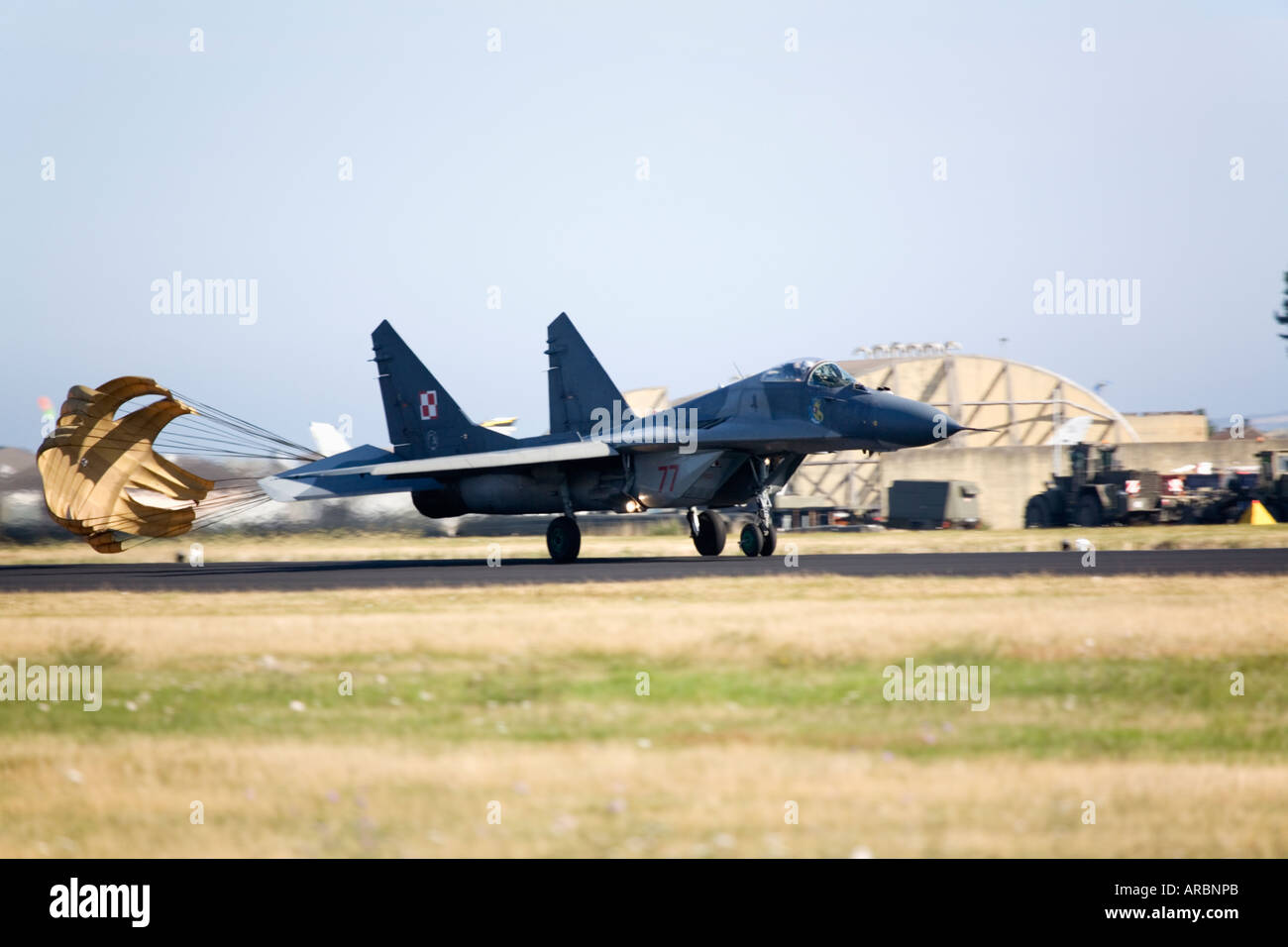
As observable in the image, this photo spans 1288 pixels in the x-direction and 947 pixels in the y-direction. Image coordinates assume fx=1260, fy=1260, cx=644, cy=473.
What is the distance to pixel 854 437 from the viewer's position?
22.2 meters

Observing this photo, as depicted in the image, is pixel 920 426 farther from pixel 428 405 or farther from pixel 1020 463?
pixel 1020 463

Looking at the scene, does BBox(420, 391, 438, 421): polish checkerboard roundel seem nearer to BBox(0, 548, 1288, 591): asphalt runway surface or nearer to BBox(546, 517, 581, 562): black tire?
BBox(0, 548, 1288, 591): asphalt runway surface

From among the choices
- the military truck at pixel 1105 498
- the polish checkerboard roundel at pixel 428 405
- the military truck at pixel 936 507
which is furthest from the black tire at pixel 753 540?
the military truck at pixel 936 507

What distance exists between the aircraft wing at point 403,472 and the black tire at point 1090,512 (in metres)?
21.1

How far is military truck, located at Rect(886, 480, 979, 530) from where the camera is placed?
4672 centimetres

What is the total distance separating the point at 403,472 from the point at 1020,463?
34297 millimetres

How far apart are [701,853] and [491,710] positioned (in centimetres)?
316

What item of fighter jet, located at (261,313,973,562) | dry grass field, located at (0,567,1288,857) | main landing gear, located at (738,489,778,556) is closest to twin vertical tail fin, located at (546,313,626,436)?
fighter jet, located at (261,313,973,562)

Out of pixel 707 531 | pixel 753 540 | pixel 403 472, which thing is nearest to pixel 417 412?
pixel 403 472

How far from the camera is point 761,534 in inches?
942

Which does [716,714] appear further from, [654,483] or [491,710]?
[654,483]

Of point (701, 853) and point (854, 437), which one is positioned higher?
point (854, 437)
